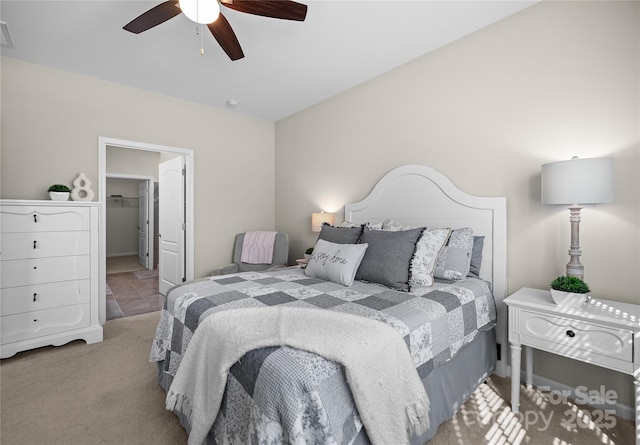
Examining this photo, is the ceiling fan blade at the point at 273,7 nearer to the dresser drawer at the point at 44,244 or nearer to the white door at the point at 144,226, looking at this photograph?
the dresser drawer at the point at 44,244

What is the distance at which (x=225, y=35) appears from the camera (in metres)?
2.05

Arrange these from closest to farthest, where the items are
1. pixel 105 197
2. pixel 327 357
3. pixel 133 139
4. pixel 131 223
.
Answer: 1. pixel 327 357
2. pixel 105 197
3. pixel 133 139
4. pixel 131 223

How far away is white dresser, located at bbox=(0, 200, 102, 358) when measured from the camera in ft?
8.31

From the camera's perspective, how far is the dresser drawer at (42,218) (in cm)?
252

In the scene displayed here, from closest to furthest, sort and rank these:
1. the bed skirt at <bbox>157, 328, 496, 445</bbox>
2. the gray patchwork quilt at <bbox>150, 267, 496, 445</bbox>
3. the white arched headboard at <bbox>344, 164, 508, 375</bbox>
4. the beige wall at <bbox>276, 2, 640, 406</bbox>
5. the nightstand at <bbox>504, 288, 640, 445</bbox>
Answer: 1. the gray patchwork quilt at <bbox>150, 267, 496, 445</bbox>
2. the nightstand at <bbox>504, 288, 640, 445</bbox>
3. the bed skirt at <bbox>157, 328, 496, 445</bbox>
4. the beige wall at <bbox>276, 2, 640, 406</bbox>
5. the white arched headboard at <bbox>344, 164, 508, 375</bbox>

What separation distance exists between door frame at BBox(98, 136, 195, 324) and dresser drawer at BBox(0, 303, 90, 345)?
0.40 m

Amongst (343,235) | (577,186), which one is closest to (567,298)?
(577,186)

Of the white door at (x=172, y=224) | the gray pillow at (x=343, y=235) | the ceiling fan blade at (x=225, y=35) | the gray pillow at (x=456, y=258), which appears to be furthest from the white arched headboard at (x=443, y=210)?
the white door at (x=172, y=224)

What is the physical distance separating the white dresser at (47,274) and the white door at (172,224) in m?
1.20

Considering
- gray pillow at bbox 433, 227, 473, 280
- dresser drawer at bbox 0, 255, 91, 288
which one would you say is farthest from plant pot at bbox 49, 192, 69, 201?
gray pillow at bbox 433, 227, 473, 280

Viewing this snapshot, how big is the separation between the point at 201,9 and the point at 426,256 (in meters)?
2.07

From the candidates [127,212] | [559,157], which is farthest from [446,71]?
[127,212]

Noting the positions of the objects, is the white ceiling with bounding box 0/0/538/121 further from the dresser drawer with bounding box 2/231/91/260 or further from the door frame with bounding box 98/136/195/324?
the dresser drawer with bounding box 2/231/91/260

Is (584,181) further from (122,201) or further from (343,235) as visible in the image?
(122,201)
